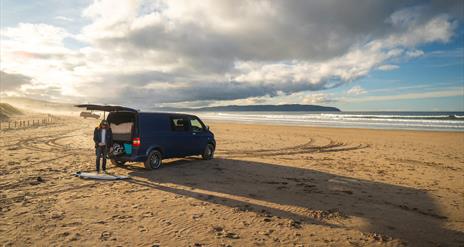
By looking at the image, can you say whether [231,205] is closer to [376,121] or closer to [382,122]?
[382,122]

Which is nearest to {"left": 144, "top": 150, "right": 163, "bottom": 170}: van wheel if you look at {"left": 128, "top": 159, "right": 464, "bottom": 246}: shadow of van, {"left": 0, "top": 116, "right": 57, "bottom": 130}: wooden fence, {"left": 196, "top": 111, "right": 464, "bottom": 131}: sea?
{"left": 128, "top": 159, "right": 464, "bottom": 246}: shadow of van

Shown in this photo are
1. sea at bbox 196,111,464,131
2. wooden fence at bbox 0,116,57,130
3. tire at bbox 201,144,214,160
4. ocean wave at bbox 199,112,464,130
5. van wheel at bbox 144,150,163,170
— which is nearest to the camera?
van wheel at bbox 144,150,163,170

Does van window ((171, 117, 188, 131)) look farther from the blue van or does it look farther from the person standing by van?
the person standing by van

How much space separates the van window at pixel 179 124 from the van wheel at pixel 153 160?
1.21 metres

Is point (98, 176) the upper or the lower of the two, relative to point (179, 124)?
lower

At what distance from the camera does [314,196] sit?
7.96 metres

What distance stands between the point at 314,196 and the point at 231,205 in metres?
2.26

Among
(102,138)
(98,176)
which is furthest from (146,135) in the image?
(98,176)

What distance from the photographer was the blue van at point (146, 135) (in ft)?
34.1

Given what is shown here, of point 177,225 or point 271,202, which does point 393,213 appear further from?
point 177,225

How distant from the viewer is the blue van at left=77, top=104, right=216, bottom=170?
10.4 metres

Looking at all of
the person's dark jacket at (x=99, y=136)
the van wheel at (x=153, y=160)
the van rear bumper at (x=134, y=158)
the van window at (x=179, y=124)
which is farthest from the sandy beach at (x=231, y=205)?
the van window at (x=179, y=124)

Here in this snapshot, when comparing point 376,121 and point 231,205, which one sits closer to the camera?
point 231,205

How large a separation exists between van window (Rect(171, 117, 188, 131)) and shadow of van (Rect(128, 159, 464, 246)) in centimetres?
144
